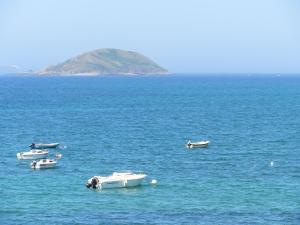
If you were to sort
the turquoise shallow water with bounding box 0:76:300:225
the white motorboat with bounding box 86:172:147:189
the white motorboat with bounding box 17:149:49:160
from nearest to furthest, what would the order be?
the turquoise shallow water with bounding box 0:76:300:225, the white motorboat with bounding box 86:172:147:189, the white motorboat with bounding box 17:149:49:160

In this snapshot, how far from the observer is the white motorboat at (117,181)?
7681cm

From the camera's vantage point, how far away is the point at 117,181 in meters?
78.2

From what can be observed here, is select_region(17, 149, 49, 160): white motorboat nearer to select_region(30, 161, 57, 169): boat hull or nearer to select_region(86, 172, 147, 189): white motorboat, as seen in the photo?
select_region(30, 161, 57, 169): boat hull

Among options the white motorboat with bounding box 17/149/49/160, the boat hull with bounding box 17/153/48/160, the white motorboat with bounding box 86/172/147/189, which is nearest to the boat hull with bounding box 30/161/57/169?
the boat hull with bounding box 17/153/48/160

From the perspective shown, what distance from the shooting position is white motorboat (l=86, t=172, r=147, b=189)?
76812 millimetres

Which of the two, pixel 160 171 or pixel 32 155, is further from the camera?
pixel 32 155

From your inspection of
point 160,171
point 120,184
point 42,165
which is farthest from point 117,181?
point 42,165

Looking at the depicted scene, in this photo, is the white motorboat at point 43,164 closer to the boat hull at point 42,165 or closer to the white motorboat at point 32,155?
the boat hull at point 42,165

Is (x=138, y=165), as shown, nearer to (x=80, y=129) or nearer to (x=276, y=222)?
(x=276, y=222)

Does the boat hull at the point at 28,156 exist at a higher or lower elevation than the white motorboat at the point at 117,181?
higher

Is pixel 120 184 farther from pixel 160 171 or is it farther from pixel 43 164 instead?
pixel 43 164

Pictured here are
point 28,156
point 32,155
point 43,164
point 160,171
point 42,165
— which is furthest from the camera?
point 32,155

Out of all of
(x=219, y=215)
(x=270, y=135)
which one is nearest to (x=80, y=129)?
(x=270, y=135)

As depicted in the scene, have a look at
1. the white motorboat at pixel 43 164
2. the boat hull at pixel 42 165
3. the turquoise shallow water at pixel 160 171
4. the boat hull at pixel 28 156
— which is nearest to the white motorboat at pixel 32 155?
the boat hull at pixel 28 156
